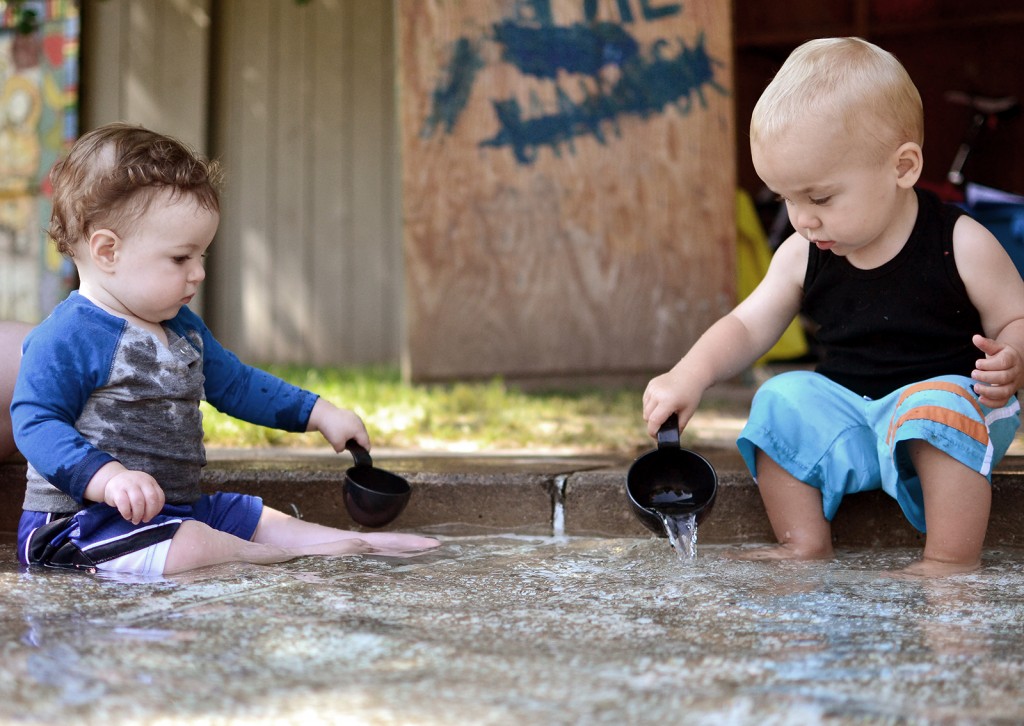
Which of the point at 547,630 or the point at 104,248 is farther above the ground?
the point at 104,248

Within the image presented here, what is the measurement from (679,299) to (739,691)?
364 centimetres

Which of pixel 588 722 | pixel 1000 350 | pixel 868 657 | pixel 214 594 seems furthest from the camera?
pixel 1000 350

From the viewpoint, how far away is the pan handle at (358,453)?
2428 mm

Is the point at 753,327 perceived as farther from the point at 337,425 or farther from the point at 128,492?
the point at 128,492

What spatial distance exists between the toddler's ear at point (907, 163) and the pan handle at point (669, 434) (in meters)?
0.61

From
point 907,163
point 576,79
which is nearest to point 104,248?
point 907,163

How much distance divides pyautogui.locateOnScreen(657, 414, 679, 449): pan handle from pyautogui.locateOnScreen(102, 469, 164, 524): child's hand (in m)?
0.89

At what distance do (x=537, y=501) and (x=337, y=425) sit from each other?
1.48ft

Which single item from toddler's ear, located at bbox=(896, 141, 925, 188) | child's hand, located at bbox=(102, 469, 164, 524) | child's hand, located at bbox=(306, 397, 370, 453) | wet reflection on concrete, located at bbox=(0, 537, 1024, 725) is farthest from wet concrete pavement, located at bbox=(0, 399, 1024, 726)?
toddler's ear, located at bbox=(896, 141, 925, 188)

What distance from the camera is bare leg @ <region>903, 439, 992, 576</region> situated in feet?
6.79

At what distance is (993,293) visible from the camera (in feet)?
7.17

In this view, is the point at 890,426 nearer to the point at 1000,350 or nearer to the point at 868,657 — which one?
the point at 1000,350

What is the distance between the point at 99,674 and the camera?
4.33ft

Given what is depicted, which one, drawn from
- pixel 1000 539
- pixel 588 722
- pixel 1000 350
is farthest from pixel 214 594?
pixel 1000 539
